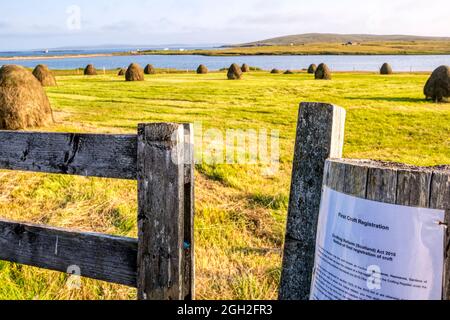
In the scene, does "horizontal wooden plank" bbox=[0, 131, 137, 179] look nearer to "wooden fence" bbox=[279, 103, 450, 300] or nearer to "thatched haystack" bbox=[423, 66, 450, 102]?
"wooden fence" bbox=[279, 103, 450, 300]

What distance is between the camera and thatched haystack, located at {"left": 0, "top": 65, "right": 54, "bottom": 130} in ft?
42.4

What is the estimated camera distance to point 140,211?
8.09ft

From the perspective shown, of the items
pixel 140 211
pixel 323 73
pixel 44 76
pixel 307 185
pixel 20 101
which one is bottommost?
pixel 20 101

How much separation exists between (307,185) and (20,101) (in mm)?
12431

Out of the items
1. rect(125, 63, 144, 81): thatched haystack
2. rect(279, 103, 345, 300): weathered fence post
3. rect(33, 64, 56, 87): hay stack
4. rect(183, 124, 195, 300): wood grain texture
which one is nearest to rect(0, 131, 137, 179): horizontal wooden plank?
rect(183, 124, 195, 300): wood grain texture

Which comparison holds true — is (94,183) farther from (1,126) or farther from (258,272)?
(1,126)

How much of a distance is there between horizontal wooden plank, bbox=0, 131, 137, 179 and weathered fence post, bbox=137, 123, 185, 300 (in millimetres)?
122

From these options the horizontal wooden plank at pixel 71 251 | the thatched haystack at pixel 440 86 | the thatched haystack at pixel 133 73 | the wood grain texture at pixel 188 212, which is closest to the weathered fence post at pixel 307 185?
the wood grain texture at pixel 188 212

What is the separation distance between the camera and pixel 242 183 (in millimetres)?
7852

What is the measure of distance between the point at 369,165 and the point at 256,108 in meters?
17.3

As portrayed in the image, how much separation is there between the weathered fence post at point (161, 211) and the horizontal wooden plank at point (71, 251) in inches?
4.6

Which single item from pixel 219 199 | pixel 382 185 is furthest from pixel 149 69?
pixel 382 185

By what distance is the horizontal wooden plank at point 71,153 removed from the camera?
2475 mm

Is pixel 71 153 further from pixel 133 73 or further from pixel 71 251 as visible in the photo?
pixel 133 73
